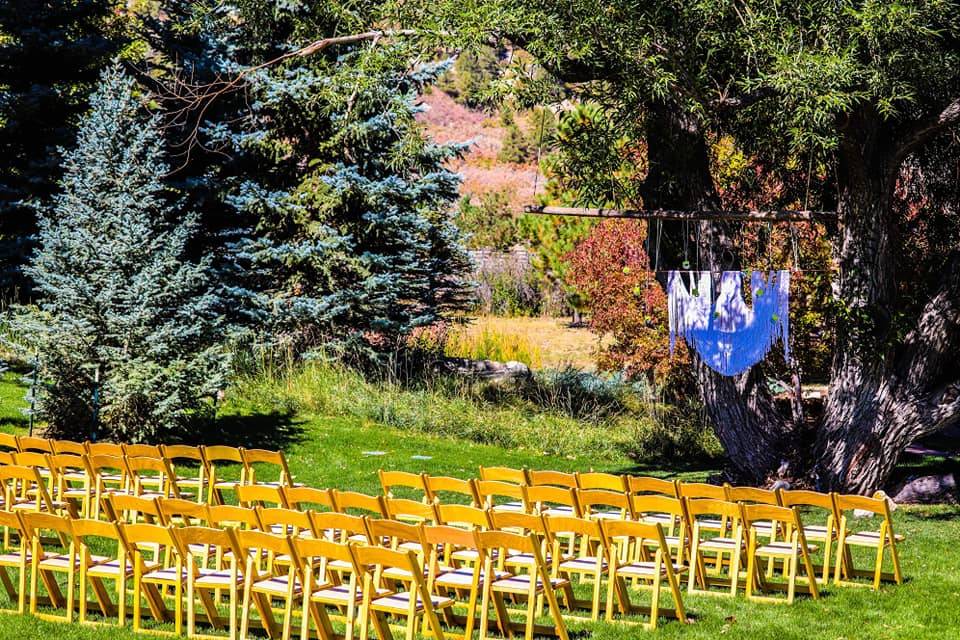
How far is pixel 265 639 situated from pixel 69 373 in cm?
881

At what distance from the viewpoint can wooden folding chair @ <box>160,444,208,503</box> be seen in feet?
34.9

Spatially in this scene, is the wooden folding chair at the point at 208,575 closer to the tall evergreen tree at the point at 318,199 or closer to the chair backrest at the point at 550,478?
the chair backrest at the point at 550,478

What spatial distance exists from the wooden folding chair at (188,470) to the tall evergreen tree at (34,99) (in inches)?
337

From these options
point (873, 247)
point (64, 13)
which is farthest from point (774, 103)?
point (64, 13)

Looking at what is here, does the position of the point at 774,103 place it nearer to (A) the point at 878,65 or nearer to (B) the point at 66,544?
(A) the point at 878,65

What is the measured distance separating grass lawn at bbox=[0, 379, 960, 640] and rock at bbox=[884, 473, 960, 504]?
0.48 metres

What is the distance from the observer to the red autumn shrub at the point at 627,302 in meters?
18.6

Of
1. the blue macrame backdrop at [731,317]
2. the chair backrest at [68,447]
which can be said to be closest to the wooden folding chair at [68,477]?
the chair backrest at [68,447]

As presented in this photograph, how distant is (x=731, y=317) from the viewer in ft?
44.8

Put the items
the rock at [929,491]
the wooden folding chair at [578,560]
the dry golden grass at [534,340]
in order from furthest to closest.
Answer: the dry golden grass at [534,340], the rock at [929,491], the wooden folding chair at [578,560]

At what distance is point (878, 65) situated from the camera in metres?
11.6

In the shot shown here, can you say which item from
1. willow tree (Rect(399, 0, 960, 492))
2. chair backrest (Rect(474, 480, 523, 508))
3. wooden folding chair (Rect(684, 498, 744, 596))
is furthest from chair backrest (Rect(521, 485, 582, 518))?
willow tree (Rect(399, 0, 960, 492))

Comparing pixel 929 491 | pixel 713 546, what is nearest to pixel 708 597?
pixel 713 546

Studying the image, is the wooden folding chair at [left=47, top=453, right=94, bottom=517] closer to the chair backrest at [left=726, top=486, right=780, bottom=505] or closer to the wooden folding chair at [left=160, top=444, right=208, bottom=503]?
the wooden folding chair at [left=160, top=444, right=208, bottom=503]
